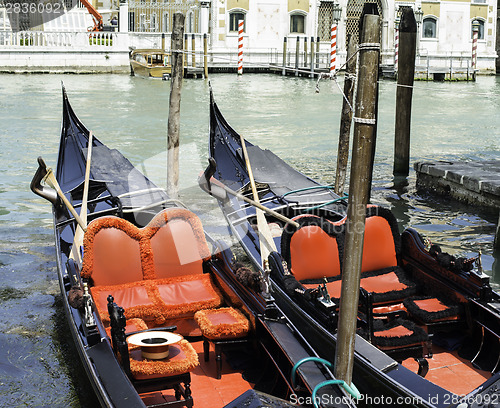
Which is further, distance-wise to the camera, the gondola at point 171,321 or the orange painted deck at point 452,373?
the orange painted deck at point 452,373

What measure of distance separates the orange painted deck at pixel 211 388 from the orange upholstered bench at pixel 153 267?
272 millimetres

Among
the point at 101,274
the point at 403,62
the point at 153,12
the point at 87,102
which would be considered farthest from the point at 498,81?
the point at 101,274

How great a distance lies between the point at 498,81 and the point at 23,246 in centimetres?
1405

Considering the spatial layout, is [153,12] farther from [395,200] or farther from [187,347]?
[187,347]

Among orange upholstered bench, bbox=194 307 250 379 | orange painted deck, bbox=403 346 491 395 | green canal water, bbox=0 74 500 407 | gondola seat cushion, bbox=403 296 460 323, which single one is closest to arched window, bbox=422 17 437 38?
green canal water, bbox=0 74 500 407

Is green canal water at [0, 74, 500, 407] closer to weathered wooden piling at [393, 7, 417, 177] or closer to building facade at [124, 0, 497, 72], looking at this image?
weathered wooden piling at [393, 7, 417, 177]

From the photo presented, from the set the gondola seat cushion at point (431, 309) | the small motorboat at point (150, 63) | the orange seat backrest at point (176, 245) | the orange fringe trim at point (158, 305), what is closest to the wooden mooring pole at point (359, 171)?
the gondola seat cushion at point (431, 309)

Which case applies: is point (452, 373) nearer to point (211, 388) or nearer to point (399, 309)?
point (399, 309)

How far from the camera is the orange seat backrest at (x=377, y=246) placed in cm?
281

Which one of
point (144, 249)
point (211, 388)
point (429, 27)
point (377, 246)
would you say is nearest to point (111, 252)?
point (144, 249)

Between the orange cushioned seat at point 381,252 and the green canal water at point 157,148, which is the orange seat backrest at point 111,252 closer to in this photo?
the green canal water at point 157,148

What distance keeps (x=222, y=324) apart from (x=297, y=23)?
15.7 meters

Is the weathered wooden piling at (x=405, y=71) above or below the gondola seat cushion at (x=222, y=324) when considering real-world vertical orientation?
above

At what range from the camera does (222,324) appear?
2.40m
